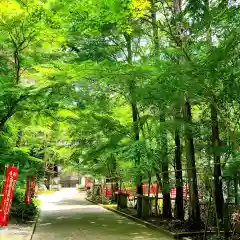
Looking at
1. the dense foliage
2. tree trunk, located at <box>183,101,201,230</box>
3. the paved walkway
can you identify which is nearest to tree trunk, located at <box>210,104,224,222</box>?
the dense foliage

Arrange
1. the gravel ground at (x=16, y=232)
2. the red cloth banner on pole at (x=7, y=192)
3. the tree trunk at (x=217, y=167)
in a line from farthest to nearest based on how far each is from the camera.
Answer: the gravel ground at (x=16, y=232) < the red cloth banner on pole at (x=7, y=192) < the tree trunk at (x=217, y=167)

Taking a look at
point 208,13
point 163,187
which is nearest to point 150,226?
point 163,187

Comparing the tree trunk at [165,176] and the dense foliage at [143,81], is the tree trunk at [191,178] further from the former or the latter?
the tree trunk at [165,176]

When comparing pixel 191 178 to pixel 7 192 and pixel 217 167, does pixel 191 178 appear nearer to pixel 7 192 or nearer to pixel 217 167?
pixel 217 167

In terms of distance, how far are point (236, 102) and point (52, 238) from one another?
7617 millimetres

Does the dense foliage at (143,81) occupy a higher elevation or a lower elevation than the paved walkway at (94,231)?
higher

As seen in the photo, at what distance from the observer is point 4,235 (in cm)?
1283

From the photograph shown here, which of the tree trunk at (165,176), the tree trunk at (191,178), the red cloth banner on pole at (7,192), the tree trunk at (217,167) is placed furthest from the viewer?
the tree trunk at (165,176)

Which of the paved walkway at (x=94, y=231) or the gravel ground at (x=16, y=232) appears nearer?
the gravel ground at (x=16, y=232)

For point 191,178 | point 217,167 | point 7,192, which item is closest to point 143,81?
point 217,167


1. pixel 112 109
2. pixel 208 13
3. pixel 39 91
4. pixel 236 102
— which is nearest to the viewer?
pixel 208 13

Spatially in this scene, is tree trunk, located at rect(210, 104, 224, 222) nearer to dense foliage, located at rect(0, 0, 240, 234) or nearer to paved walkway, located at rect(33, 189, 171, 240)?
dense foliage, located at rect(0, 0, 240, 234)

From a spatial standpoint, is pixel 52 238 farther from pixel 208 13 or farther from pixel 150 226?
pixel 208 13

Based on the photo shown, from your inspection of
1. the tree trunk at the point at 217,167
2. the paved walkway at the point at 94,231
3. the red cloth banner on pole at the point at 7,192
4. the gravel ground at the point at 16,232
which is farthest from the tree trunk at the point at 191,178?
the red cloth banner on pole at the point at 7,192
